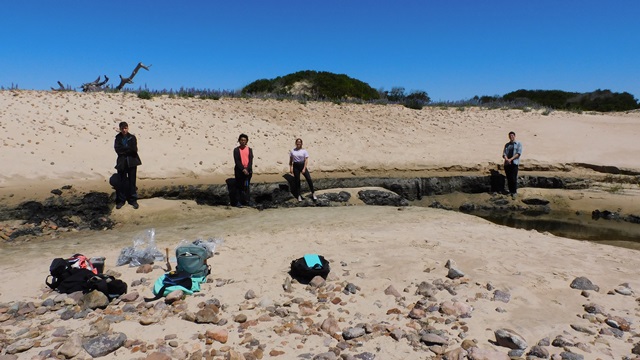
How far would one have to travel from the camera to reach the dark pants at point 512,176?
1277cm

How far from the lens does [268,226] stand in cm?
818

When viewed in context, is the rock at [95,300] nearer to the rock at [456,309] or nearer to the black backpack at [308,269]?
the black backpack at [308,269]

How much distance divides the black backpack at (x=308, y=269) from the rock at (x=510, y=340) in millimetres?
2226

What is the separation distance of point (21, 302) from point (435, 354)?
468 cm

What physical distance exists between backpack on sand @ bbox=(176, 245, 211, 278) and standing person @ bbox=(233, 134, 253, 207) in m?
5.00

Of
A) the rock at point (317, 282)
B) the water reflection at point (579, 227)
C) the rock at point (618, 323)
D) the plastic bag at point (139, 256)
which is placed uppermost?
the plastic bag at point (139, 256)

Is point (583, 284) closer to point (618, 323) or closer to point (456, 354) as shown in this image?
point (618, 323)

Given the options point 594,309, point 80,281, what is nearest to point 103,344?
point 80,281

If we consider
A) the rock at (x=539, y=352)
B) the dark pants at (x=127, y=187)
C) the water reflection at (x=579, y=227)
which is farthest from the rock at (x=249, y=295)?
the water reflection at (x=579, y=227)

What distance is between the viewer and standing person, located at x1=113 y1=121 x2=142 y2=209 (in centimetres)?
930

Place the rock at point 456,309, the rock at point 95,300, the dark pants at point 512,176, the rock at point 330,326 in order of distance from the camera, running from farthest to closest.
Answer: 1. the dark pants at point 512,176
2. the rock at point 95,300
3. the rock at point 456,309
4. the rock at point 330,326

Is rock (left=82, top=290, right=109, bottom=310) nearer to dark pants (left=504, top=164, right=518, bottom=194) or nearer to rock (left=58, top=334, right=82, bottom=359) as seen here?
rock (left=58, top=334, right=82, bottom=359)

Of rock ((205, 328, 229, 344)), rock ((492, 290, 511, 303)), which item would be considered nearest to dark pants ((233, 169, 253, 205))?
rock ((205, 328, 229, 344))

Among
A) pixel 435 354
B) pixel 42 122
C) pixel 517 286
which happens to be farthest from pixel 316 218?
pixel 42 122
